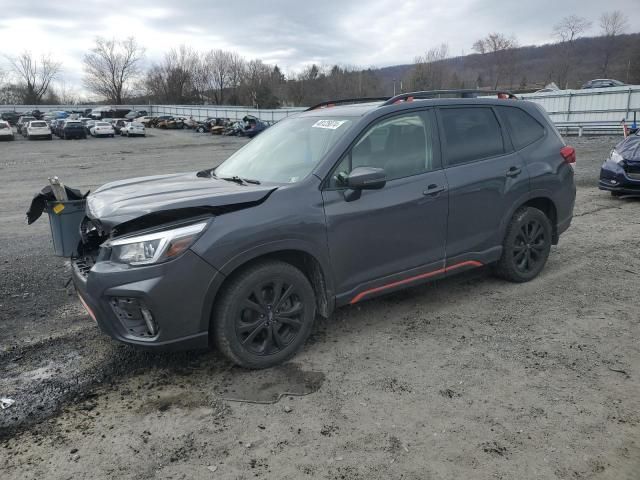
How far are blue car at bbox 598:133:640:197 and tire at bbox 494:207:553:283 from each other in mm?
5205

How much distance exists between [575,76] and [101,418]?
9541 cm

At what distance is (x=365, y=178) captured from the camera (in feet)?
11.6

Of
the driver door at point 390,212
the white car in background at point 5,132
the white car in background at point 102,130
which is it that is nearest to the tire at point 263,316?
the driver door at point 390,212

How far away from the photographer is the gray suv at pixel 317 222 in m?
3.16

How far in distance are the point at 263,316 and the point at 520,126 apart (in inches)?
129

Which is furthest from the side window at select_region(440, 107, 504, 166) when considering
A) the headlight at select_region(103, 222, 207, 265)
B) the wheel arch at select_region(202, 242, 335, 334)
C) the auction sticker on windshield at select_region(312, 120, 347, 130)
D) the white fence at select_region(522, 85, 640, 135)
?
the white fence at select_region(522, 85, 640, 135)

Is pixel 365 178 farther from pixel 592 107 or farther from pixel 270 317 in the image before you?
pixel 592 107

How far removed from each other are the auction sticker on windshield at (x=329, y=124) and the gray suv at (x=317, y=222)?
0.06 ft

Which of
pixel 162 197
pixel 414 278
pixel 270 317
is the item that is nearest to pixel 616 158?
pixel 414 278

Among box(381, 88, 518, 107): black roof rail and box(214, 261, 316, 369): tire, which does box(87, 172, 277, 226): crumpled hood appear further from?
box(381, 88, 518, 107): black roof rail

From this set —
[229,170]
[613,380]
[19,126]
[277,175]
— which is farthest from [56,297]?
[19,126]

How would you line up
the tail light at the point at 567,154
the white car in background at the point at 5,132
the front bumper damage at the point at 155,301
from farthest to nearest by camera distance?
the white car in background at the point at 5,132 < the tail light at the point at 567,154 < the front bumper damage at the point at 155,301

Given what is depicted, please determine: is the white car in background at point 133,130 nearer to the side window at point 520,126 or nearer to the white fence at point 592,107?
the white fence at point 592,107

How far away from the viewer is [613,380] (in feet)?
10.9
